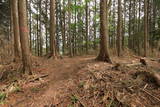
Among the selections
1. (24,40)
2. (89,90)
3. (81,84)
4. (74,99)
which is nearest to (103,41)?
(81,84)

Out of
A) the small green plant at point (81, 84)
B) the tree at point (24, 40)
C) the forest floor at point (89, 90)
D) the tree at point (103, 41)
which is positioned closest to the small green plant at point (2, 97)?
the forest floor at point (89, 90)

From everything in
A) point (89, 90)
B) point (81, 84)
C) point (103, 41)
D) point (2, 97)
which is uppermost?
point (103, 41)

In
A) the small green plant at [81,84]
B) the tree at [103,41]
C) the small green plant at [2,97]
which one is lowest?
the small green plant at [2,97]

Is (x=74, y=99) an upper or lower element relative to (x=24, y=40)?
lower

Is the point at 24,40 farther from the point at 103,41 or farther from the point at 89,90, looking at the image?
the point at 103,41

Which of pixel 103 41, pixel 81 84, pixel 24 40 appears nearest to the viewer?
pixel 81 84

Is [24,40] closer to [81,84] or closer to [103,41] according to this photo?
[81,84]

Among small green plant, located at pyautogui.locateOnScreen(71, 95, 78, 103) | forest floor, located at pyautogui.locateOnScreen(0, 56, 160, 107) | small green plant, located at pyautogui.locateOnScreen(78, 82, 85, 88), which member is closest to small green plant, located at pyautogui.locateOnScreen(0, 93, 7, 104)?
forest floor, located at pyautogui.locateOnScreen(0, 56, 160, 107)

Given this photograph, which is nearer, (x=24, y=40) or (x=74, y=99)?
(x=74, y=99)

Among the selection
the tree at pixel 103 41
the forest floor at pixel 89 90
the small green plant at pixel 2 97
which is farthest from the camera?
the tree at pixel 103 41

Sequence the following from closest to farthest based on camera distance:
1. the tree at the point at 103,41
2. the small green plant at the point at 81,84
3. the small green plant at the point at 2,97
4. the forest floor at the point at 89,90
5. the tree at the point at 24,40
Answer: the forest floor at the point at 89,90
the small green plant at the point at 2,97
the small green plant at the point at 81,84
the tree at the point at 24,40
the tree at the point at 103,41

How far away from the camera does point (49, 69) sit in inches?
271

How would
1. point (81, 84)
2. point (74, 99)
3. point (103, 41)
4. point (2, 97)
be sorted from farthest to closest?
point (103, 41), point (81, 84), point (2, 97), point (74, 99)

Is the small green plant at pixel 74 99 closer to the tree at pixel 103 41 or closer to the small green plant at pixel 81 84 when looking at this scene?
the small green plant at pixel 81 84
